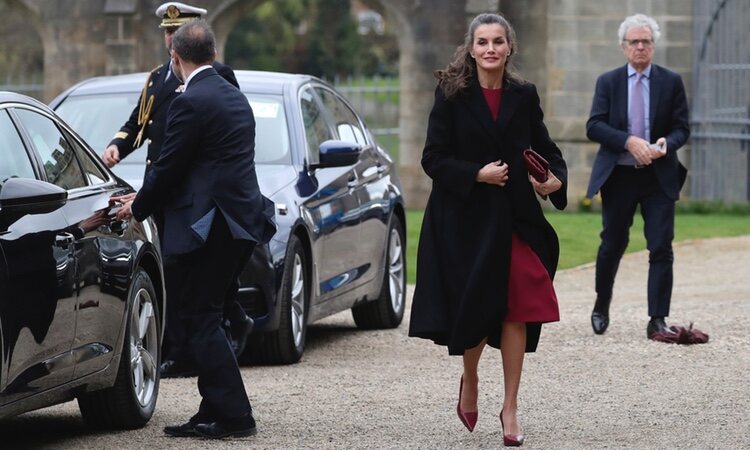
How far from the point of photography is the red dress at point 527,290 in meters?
6.91

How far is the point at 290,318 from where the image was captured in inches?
373

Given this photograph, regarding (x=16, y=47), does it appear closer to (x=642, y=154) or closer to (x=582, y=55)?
(x=582, y=55)

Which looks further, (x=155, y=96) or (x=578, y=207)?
(x=578, y=207)

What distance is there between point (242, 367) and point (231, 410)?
252cm

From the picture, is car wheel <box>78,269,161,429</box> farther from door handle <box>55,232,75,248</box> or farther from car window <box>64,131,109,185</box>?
door handle <box>55,232,75,248</box>

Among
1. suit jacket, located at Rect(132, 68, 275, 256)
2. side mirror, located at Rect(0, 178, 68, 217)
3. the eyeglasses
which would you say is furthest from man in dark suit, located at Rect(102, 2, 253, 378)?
the eyeglasses

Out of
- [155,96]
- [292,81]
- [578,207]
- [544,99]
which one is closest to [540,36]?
[544,99]

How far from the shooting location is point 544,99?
79.7 ft

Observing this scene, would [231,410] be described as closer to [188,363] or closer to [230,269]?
[230,269]

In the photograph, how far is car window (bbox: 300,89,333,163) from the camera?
33.8 feet

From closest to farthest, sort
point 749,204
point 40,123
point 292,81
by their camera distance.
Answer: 1. point 40,123
2. point 292,81
3. point 749,204

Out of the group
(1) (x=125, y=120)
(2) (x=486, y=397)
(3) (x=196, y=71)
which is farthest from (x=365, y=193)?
(3) (x=196, y=71)

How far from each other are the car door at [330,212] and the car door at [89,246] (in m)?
2.74

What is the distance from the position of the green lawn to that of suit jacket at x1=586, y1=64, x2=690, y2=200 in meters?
5.21
